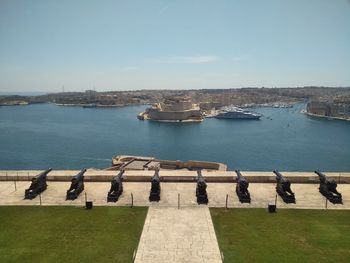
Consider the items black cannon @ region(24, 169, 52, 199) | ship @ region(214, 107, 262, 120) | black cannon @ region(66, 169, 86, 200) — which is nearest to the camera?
black cannon @ region(66, 169, 86, 200)

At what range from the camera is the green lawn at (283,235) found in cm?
1069

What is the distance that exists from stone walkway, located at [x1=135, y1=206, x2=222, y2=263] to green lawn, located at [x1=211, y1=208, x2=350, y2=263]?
0.41 m

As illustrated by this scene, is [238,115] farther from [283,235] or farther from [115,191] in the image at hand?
[283,235]

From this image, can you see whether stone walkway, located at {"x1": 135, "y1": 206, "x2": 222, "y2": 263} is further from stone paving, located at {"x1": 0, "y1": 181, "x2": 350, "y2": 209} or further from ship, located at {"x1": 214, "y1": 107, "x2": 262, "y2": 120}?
ship, located at {"x1": 214, "y1": 107, "x2": 262, "y2": 120}

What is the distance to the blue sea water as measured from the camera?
177ft

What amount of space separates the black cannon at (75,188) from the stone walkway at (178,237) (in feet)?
12.2

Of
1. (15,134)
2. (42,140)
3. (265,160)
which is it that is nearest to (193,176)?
(265,160)

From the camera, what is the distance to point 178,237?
11.8 meters

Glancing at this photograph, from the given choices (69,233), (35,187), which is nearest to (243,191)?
(69,233)

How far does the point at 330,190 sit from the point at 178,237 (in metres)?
7.87

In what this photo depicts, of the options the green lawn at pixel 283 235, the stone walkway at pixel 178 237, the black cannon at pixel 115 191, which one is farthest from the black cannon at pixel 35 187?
the green lawn at pixel 283 235

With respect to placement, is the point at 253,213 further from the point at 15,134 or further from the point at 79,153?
the point at 15,134

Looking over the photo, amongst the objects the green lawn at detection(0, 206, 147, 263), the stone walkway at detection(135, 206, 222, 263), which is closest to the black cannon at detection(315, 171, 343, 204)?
the stone walkway at detection(135, 206, 222, 263)

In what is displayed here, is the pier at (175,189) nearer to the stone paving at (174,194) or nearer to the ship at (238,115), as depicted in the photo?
the stone paving at (174,194)
